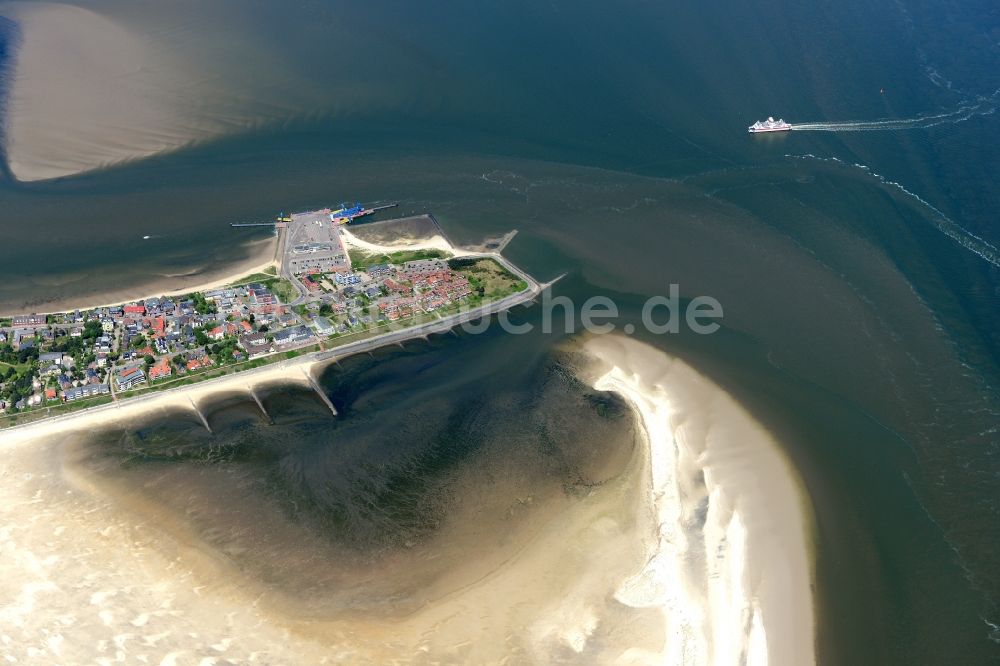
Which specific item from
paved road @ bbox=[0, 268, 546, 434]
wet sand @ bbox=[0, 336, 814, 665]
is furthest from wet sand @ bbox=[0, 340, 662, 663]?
paved road @ bbox=[0, 268, 546, 434]

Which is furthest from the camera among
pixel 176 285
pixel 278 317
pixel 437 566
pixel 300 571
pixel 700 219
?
pixel 700 219

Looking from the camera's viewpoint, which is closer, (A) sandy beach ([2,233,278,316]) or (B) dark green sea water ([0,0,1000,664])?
(B) dark green sea water ([0,0,1000,664])

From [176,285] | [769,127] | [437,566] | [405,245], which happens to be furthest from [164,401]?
[769,127]

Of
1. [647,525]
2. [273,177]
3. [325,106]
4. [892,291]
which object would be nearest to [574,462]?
[647,525]

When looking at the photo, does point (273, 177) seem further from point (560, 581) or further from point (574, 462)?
point (560, 581)

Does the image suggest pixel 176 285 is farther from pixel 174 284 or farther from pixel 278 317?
pixel 278 317

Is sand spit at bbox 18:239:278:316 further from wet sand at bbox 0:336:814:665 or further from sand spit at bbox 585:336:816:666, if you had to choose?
sand spit at bbox 585:336:816:666

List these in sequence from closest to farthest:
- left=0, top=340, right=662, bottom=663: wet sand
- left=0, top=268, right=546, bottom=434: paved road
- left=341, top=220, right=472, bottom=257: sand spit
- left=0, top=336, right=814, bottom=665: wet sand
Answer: left=0, top=340, right=662, bottom=663: wet sand
left=0, top=336, right=814, bottom=665: wet sand
left=0, top=268, right=546, bottom=434: paved road
left=341, top=220, right=472, bottom=257: sand spit
